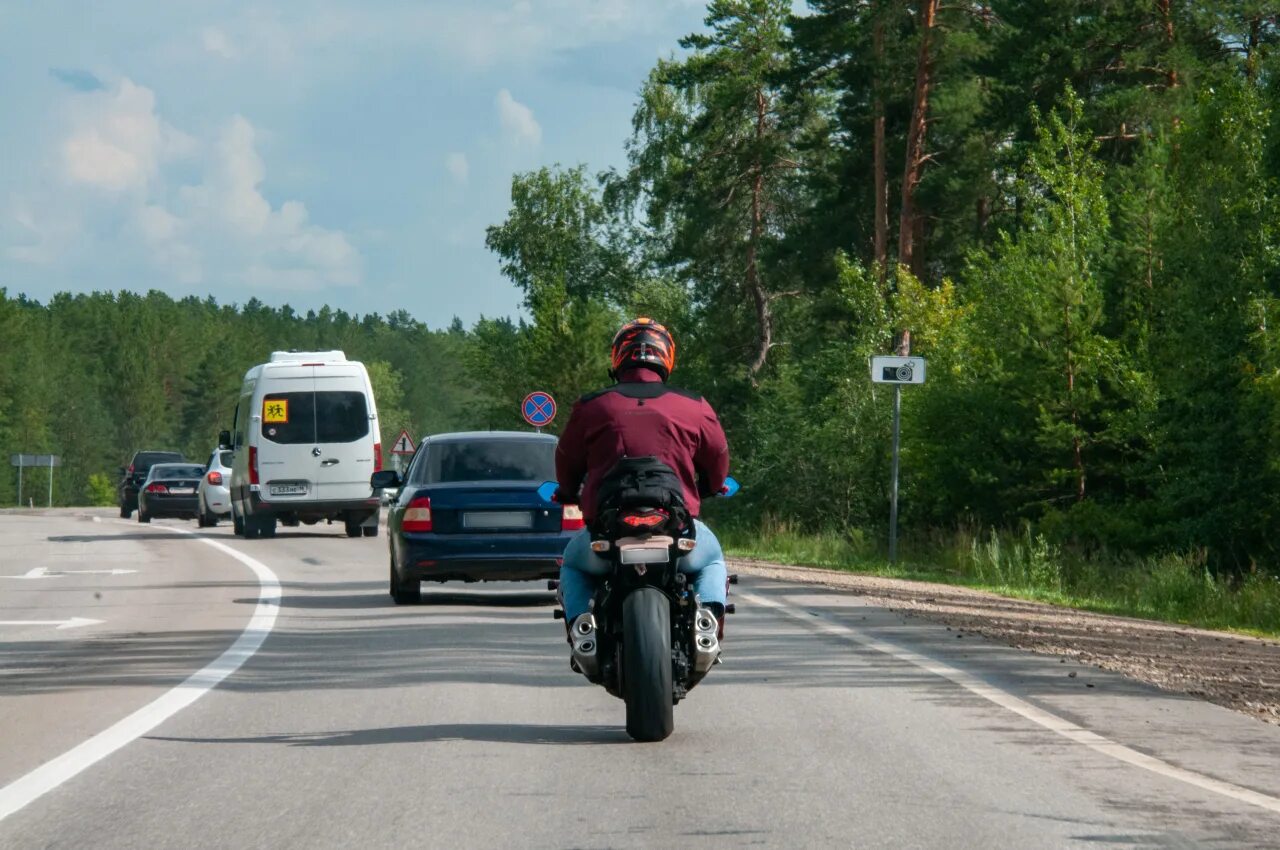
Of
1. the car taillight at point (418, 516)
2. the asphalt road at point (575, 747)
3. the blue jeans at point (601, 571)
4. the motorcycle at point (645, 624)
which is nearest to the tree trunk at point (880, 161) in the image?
the car taillight at point (418, 516)

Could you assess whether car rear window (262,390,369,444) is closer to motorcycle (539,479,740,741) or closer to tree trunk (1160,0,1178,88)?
tree trunk (1160,0,1178,88)

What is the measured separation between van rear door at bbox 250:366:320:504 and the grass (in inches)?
277

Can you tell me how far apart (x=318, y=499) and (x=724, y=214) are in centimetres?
3311

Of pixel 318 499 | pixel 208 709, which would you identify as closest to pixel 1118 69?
pixel 318 499

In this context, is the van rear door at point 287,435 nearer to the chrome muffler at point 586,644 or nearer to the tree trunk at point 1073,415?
the tree trunk at point 1073,415

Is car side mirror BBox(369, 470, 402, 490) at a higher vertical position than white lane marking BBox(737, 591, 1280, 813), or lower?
higher

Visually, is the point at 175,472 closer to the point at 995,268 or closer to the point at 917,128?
the point at 917,128

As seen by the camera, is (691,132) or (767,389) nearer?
(767,389)

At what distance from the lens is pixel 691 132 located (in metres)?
60.3

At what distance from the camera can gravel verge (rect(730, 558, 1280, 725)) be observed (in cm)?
1132

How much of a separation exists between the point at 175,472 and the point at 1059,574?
88.5ft

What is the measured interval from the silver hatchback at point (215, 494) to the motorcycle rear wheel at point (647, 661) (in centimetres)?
3233

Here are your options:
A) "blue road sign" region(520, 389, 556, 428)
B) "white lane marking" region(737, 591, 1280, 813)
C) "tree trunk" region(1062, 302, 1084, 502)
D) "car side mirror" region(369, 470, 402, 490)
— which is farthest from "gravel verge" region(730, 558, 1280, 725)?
"blue road sign" region(520, 389, 556, 428)

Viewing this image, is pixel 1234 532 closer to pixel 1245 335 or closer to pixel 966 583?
pixel 1245 335
